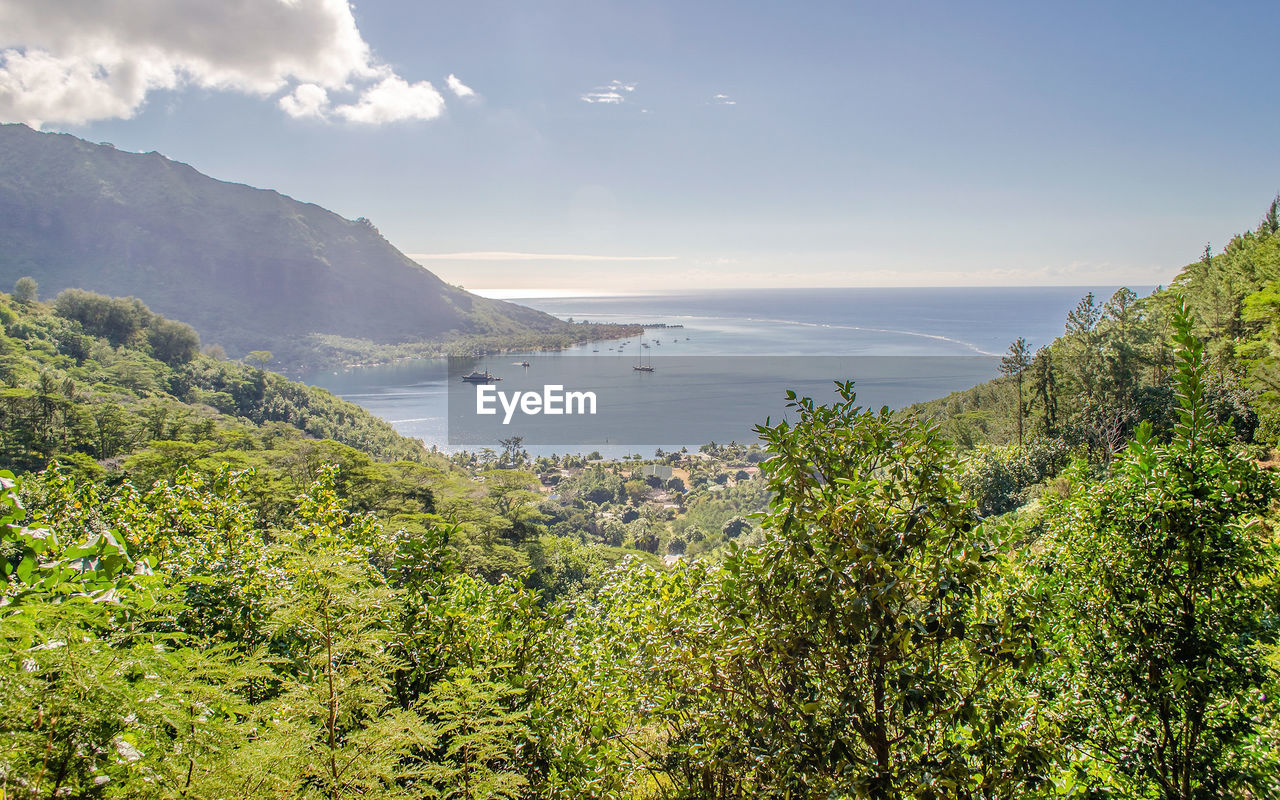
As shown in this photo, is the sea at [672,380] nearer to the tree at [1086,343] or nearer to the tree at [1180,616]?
the tree at [1086,343]

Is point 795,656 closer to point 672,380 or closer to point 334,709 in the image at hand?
point 334,709

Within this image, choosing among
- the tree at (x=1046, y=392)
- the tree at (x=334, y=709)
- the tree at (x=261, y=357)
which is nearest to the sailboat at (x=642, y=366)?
the tree at (x=261, y=357)

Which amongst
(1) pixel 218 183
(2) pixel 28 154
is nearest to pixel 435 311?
(1) pixel 218 183

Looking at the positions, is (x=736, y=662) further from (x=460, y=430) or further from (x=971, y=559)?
(x=460, y=430)

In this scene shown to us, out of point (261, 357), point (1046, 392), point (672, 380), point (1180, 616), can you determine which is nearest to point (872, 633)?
point (1180, 616)

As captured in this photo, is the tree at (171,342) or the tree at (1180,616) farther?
the tree at (171,342)

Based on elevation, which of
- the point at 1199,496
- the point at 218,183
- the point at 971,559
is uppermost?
the point at 218,183
